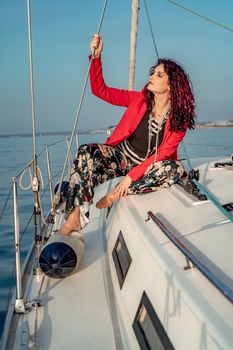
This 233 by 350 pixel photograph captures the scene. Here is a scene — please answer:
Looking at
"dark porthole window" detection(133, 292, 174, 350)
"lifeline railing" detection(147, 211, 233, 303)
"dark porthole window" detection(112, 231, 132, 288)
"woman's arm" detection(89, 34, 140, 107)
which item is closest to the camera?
"lifeline railing" detection(147, 211, 233, 303)

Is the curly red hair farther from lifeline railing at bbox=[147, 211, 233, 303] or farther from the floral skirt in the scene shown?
lifeline railing at bbox=[147, 211, 233, 303]

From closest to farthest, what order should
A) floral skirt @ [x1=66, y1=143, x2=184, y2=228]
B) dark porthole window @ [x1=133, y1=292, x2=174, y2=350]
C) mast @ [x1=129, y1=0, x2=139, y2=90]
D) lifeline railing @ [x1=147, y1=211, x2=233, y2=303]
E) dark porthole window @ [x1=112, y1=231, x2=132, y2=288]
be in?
lifeline railing @ [x1=147, y1=211, x2=233, y2=303], dark porthole window @ [x1=133, y1=292, x2=174, y2=350], dark porthole window @ [x1=112, y1=231, x2=132, y2=288], floral skirt @ [x1=66, y1=143, x2=184, y2=228], mast @ [x1=129, y1=0, x2=139, y2=90]

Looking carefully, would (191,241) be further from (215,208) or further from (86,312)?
(86,312)

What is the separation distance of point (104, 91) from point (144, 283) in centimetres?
196

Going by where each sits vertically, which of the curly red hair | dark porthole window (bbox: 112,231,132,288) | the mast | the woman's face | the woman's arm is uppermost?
the mast

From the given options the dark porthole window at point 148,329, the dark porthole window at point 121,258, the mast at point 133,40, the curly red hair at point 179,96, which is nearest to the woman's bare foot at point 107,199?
the dark porthole window at point 121,258

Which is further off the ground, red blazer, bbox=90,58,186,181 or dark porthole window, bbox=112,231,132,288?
red blazer, bbox=90,58,186,181

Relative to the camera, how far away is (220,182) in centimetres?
351

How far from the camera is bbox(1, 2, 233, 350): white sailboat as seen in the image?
1.70m

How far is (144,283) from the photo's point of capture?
7.68 ft

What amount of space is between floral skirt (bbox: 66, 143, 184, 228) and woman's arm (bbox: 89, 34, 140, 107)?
49 centimetres

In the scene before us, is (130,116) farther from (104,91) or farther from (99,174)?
(99,174)

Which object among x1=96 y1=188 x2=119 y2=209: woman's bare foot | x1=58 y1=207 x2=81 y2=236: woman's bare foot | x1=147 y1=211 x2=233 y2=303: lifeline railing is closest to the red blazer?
x1=96 y1=188 x2=119 y2=209: woman's bare foot

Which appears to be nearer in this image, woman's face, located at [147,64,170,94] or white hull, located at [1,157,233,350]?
white hull, located at [1,157,233,350]
